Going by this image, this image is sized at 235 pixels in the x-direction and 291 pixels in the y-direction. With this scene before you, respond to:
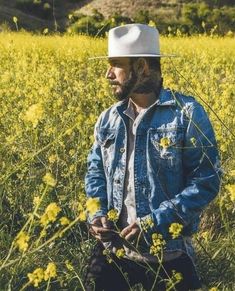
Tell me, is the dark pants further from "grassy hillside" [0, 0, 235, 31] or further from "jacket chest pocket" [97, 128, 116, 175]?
"grassy hillside" [0, 0, 235, 31]

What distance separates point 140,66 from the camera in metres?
3.25

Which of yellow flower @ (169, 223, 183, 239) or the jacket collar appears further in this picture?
the jacket collar

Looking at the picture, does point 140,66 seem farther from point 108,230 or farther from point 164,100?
point 108,230

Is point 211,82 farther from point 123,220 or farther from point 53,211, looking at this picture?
point 53,211

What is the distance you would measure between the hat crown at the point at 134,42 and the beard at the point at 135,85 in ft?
0.28

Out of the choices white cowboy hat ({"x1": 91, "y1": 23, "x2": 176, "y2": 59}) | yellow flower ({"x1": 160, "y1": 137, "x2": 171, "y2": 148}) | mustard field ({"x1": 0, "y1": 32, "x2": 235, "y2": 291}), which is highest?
white cowboy hat ({"x1": 91, "y1": 23, "x2": 176, "y2": 59})

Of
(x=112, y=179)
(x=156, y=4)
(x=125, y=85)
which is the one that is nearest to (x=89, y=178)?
(x=112, y=179)

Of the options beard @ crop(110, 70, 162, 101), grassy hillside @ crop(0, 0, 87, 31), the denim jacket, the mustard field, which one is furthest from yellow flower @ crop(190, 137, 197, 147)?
grassy hillside @ crop(0, 0, 87, 31)

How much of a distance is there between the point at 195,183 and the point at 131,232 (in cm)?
32

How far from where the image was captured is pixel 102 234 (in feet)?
10.8

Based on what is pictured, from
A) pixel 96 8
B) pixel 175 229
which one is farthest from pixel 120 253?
pixel 96 8

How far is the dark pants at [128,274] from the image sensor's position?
3.34m

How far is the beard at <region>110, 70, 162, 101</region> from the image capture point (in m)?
3.22

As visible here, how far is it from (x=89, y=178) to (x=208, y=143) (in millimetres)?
565
